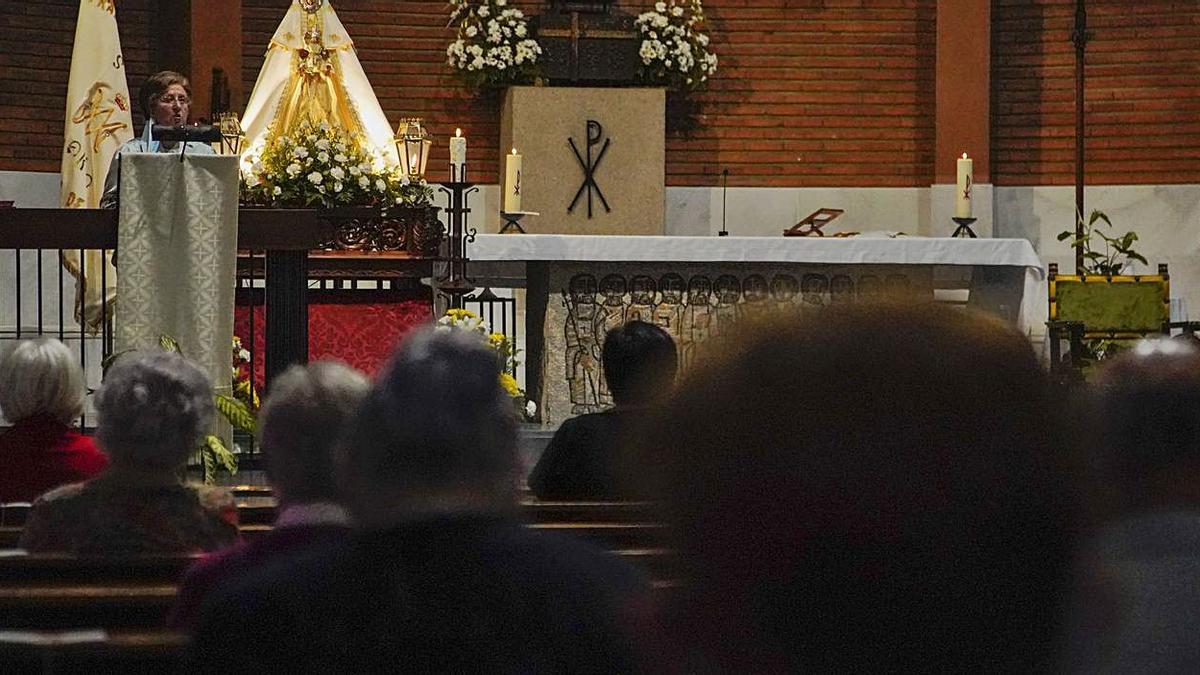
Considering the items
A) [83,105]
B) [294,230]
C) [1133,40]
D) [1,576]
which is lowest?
[1,576]

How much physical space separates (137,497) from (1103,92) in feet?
30.3

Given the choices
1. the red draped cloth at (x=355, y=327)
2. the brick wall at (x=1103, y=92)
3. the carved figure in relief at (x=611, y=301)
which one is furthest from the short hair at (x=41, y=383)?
the brick wall at (x=1103, y=92)

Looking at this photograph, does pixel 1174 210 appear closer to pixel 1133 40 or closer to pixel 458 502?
pixel 1133 40

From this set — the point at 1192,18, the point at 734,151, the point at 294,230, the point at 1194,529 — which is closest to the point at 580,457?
the point at 1194,529

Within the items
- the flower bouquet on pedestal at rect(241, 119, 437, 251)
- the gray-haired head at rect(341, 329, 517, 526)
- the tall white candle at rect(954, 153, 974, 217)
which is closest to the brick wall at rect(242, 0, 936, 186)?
the tall white candle at rect(954, 153, 974, 217)

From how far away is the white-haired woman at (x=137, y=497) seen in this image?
243 centimetres

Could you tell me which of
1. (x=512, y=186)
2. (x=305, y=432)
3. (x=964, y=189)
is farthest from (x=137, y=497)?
(x=964, y=189)

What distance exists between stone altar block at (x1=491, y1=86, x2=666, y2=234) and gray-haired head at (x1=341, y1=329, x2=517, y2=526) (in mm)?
8050

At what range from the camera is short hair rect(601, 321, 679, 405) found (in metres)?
3.58

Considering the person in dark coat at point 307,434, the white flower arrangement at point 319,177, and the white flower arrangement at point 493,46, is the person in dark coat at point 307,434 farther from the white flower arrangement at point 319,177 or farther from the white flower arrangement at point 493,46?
the white flower arrangement at point 493,46

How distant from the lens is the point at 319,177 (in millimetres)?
7504

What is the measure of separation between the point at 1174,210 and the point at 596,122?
3676mm

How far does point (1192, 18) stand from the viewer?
10.5 m

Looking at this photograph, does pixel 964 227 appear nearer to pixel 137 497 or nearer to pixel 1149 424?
pixel 137 497
